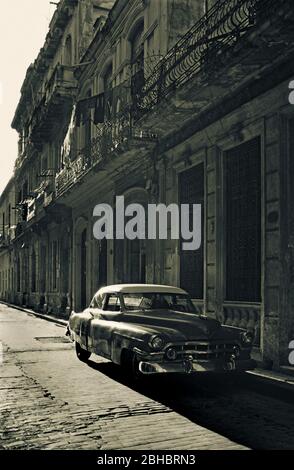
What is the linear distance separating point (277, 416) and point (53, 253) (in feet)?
75.6

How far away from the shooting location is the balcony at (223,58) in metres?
8.35

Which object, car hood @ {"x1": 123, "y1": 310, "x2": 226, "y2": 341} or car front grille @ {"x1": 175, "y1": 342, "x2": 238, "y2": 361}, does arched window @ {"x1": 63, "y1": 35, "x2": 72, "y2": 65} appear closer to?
car hood @ {"x1": 123, "y1": 310, "x2": 226, "y2": 341}

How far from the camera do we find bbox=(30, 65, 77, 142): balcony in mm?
23656

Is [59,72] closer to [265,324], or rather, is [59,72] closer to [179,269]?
[179,269]

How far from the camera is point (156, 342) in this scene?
7.15 m

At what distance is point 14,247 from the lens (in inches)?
1670

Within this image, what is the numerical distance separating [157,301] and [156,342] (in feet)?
6.17

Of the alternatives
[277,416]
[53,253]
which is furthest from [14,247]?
[277,416]

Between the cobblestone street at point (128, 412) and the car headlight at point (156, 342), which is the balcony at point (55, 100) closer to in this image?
the cobblestone street at point (128, 412)

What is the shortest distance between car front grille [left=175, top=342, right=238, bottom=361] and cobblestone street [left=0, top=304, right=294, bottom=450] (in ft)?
1.59

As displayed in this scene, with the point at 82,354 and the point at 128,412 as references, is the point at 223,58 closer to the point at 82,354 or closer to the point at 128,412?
the point at 82,354

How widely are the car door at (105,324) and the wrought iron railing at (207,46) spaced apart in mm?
4404

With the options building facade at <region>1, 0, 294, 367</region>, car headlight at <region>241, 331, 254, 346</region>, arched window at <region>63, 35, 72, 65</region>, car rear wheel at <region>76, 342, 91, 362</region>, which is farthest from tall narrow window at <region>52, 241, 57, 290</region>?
car headlight at <region>241, 331, 254, 346</region>

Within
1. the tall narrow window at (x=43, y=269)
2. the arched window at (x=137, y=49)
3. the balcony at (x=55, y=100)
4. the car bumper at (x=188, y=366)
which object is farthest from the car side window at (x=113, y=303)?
the tall narrow window at (x=43, y=269)
